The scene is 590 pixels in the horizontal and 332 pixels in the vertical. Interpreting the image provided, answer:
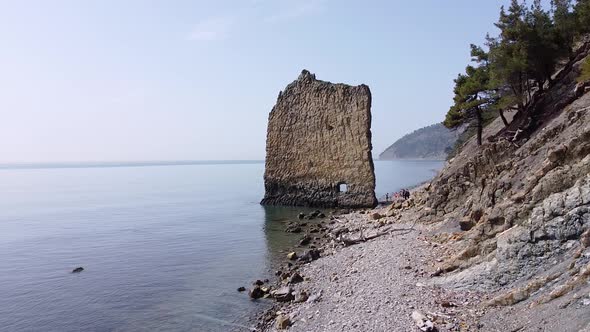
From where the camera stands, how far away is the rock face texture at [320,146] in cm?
5172

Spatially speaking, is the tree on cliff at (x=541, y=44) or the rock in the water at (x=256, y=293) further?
the tree on cliff at (x=541, y=44)

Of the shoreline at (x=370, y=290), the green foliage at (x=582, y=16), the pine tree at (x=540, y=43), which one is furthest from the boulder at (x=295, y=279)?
the green foliage at (x=582, y=16)

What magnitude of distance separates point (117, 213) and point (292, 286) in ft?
144

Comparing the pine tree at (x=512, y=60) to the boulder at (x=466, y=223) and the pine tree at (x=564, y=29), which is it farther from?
the boulder at (x=466, y=223)

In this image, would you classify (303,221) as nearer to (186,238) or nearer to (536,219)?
(186,238)

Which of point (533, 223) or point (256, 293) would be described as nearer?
point (533, 223)

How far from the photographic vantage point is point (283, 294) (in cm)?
1995

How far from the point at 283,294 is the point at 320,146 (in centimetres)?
3553

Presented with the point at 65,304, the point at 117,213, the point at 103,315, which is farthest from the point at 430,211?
the point at 117,213

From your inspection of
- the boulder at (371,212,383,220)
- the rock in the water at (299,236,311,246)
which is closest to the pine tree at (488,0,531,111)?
the boulder at (371,212,383,220)

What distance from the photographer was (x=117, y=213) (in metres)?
58.5

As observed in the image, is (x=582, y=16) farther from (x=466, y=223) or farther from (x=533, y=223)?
(x=533, y=223)

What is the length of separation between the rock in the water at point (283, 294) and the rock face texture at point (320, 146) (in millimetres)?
30981

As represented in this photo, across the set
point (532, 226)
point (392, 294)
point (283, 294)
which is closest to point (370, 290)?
point (392, 294)
